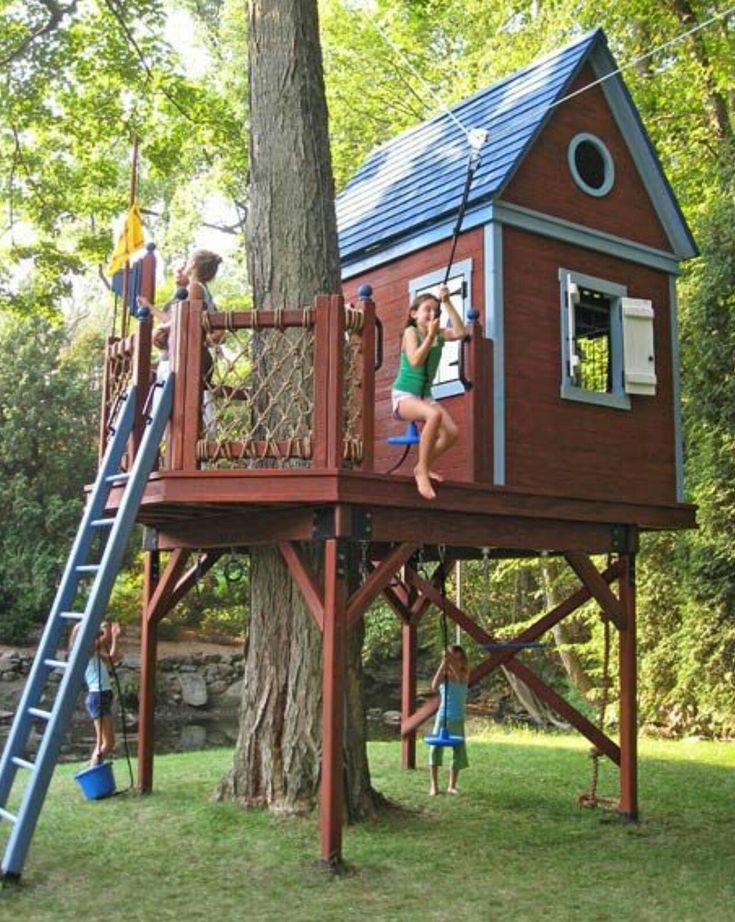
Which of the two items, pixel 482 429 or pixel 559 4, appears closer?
pixel 482 429

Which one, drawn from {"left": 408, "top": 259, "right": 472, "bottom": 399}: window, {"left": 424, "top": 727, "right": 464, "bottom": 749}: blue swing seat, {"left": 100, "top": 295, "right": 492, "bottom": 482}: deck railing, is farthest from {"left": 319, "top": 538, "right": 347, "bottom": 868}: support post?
{"left": 408, "top": 259, "right": 472, "bottom": 399}: window

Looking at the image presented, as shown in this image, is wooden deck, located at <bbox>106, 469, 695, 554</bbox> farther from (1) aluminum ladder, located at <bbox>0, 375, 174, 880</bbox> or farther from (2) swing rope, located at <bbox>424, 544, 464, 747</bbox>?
(2) swing rope, located at <bbox>424, 544, 464, 747</bbox>

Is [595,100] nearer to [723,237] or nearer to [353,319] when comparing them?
[353,319]

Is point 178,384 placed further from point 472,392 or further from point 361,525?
point 472,392

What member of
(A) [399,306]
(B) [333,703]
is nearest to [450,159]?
(A) [399,306]

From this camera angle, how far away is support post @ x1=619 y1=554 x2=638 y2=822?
27.6ft

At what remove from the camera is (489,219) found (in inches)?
322

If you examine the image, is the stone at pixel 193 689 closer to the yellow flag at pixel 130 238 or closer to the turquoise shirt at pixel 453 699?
the turquoise shirt at pixel 453 699

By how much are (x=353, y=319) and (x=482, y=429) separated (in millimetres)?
1473

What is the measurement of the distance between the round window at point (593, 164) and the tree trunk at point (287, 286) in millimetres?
2344

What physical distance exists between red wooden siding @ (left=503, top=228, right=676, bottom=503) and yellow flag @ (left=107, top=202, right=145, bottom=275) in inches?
117

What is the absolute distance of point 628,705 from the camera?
8633mm

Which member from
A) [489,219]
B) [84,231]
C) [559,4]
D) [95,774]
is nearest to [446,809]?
[95,774]

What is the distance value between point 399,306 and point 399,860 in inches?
185
